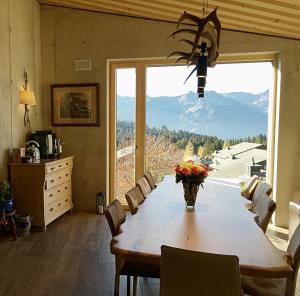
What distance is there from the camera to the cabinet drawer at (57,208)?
3.84 m

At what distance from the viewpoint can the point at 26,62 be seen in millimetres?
4297

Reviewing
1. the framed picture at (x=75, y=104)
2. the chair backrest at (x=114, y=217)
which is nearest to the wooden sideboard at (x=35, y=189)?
the framed picture at (x=75, y=104)

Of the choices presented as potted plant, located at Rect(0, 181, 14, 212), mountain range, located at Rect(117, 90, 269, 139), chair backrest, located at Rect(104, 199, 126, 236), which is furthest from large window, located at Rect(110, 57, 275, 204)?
chair backrest, located at Rect(104, 199, 126, 236)

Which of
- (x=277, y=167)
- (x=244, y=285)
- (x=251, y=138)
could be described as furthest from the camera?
(x=251, y=138)

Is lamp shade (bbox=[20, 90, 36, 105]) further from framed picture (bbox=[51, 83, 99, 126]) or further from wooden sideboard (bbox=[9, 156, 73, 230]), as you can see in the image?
wooden sideboard (bbox=[9, 156, 73, 230])

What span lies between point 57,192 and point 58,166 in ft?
1.24

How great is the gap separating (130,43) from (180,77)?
3.14 ft

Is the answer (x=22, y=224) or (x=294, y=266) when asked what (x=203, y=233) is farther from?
(x=22, y=224)

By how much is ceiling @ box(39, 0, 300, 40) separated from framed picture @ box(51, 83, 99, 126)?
Answer: 1.21 metres

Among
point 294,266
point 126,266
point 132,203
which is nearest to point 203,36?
point 132,203

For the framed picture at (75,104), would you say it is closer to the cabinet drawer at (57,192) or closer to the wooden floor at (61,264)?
the cabinet drawer at (57,192)

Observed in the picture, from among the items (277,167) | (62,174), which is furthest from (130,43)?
(277,167)

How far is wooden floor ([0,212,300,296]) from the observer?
8.07ft

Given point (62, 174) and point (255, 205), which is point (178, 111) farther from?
point (255, 205)
